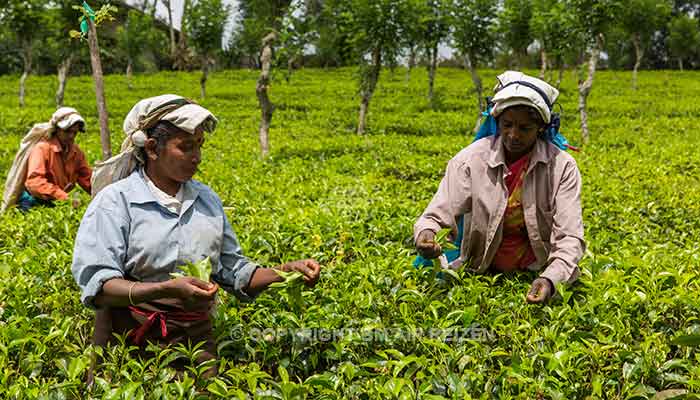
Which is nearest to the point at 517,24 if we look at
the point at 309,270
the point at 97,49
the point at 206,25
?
the point at 206,25

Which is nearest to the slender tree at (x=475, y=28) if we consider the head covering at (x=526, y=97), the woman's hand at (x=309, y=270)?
the head covering at (x=526, y=97)

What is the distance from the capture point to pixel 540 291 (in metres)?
2.48

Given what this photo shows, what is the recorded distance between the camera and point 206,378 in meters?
2.22

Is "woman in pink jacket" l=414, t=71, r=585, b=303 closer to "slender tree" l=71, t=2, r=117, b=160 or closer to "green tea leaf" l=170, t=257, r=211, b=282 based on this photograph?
"green tea leaf" l=170, t=257, r=211, b=282

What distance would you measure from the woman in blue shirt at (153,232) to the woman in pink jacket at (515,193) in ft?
3.20

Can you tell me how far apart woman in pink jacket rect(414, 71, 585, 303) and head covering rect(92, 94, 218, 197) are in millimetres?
1077

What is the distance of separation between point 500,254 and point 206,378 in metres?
1.57

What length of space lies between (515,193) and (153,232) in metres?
1.70

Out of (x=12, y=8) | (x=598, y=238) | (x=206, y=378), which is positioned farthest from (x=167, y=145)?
(x=12, y=8)

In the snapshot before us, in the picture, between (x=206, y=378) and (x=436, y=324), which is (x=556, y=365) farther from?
(x=206, y=378)

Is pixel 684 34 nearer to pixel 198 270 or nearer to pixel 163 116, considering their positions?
pixel 163 116

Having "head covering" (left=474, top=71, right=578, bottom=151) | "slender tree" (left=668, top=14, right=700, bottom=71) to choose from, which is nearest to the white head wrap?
"head covering" (left=474, top=71, right=578, bottom=151)

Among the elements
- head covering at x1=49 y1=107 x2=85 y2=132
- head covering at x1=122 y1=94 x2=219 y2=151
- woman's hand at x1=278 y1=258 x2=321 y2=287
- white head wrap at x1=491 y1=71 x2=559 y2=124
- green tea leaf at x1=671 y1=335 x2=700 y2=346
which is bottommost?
woman's hand at x1=278 y1=258 x2=321 y2=287

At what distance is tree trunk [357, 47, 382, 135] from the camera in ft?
51.4
